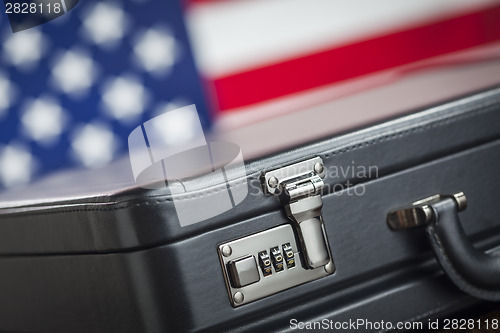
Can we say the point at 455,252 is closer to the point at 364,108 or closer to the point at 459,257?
the point at 459,257

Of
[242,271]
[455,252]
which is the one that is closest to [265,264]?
[242,271]

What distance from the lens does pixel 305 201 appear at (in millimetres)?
718

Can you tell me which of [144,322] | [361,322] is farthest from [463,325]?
[144,322]

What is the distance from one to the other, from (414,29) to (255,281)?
1.67 m

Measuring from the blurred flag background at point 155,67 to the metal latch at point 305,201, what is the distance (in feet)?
3.42

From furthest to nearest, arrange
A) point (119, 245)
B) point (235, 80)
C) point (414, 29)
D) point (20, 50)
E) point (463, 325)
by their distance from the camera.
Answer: point (414, 29) < point (235, 80) < point (20, 50) < point (463, 325) < point (119, 245)

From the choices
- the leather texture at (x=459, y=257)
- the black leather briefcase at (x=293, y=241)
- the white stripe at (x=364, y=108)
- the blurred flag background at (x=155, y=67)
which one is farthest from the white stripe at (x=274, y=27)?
the leather texture at (x=459, y=257)

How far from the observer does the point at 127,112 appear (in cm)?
192

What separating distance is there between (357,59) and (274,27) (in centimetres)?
30

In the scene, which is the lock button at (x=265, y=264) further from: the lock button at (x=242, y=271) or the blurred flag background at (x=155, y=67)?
the blurred flag background at (x=155, y=67)

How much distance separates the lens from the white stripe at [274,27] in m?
1.91

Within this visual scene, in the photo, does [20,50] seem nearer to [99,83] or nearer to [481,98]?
[99,83]

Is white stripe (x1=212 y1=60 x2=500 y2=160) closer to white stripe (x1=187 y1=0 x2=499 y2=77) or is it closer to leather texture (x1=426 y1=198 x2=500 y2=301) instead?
leather texture (x1=426 y1=198 x2=500 y2=301)

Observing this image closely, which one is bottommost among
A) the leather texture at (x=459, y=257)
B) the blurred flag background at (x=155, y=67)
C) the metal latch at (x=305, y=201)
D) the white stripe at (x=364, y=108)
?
the leather texture at (x=459, y=257)
